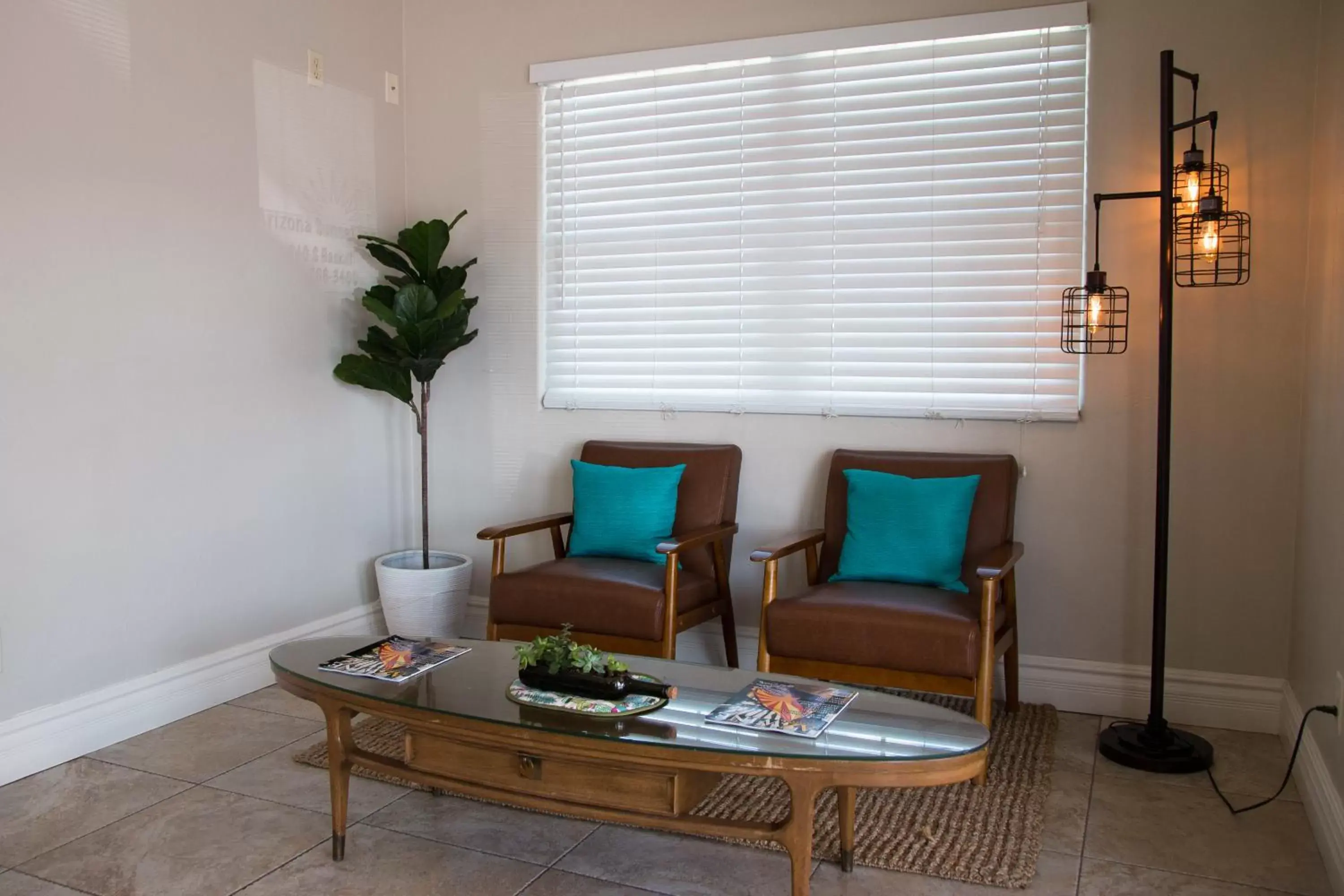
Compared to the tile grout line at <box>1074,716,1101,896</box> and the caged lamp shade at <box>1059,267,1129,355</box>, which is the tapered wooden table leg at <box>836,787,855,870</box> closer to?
the tile grout line at <box>1074,716,1101,896</box>

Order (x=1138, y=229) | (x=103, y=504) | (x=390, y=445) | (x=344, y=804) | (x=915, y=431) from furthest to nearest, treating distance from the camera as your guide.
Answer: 1. (x=390, y=445)
2. (x=915, y=431)
3. (x=1138, y=229)
4. (x=103, y=504)
5. (x=344, y=804)

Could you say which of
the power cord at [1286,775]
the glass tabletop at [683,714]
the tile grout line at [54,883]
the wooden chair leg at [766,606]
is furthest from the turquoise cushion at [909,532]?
the tile grout line at [54,883]

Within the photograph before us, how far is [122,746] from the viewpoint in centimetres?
302

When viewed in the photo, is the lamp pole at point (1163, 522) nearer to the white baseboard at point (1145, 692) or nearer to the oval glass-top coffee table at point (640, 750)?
the white baseboard at point (1145, 692)

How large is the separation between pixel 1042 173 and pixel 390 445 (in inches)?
102

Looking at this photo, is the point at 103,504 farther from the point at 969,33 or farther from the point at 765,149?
the point at 969,33

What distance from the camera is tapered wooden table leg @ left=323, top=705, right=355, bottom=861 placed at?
2270 millimetres

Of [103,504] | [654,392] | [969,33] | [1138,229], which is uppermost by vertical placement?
[969,33]

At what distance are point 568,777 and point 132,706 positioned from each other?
177 centimetres

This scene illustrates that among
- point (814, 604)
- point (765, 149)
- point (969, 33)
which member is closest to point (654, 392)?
point (765, 149)

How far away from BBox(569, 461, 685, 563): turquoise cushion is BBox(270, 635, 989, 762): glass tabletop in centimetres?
105

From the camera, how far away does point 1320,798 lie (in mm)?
2424

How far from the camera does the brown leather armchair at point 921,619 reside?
2691 millimetres

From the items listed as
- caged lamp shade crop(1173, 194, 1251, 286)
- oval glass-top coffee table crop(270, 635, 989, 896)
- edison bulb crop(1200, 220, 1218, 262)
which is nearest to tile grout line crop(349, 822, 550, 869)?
oval glass-top coffee table crop(270, 635, 989, 896)
